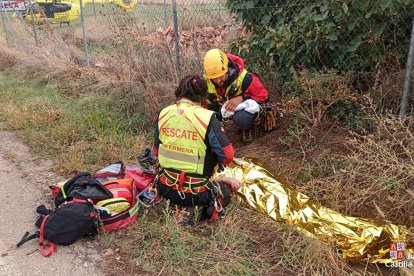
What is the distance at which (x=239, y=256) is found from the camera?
2.87 m

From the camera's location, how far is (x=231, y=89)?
443cm

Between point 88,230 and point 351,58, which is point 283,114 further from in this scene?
point 88,230

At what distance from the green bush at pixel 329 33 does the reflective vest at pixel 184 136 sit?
1.69 meters

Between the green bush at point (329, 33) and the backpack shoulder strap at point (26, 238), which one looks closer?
the backpack shoulder strap at point (26, 238)

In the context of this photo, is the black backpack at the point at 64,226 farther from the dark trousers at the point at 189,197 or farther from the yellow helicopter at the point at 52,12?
the yellow helicopter at the point at 52,12

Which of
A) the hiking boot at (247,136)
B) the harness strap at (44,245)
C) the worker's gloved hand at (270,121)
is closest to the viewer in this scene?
the harness strap at (44,245)

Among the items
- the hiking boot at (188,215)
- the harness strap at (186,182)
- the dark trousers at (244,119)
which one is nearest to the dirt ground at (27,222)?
the hiking boot at (188,215)

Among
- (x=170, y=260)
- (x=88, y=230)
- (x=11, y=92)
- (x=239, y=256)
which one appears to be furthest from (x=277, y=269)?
(x=11, y=92)

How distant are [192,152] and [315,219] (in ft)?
3.79

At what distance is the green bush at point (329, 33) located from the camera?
364 centimetres

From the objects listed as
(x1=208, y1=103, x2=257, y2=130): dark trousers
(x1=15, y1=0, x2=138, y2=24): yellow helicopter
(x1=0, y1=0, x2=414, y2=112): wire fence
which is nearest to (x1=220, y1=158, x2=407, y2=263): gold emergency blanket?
(x1=208, y1=103, x2=257, y2=130): dark trousers

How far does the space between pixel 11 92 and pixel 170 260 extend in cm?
590

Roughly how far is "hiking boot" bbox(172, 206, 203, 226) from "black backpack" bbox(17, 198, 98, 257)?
0.68m

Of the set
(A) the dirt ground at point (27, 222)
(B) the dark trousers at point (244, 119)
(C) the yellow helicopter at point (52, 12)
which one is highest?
(C) the yellow helicopter at point (52, 12)
